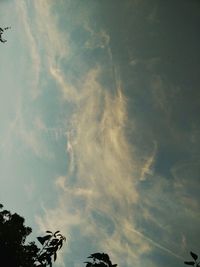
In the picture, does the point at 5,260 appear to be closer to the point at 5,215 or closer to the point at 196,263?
the point at 5,215

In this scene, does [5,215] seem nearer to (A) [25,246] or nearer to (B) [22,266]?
(A) [25,246]

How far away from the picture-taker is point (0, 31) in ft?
76.5

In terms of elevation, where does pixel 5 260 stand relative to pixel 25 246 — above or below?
below

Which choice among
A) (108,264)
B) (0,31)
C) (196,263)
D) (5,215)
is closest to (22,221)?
(5,215)

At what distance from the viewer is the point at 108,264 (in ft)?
41.6

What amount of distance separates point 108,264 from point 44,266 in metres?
7.42

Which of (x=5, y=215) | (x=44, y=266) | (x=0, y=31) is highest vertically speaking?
(x=0, y=31)

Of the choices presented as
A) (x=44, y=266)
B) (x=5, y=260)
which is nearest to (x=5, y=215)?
(x=5, y=260)

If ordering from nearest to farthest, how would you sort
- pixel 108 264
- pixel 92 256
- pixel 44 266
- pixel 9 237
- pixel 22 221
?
1. pixel 92 256
2. pixel 108 264
3. pixel 44 266
4. pixel 9 237
5. pixel 22 221

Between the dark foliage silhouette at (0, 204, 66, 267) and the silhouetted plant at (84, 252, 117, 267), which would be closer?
the silhouetted plant at (84, 252, 117, 267)

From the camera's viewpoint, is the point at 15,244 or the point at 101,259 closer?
the point at 101,259

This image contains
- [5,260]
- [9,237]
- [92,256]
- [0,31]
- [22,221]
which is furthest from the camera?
[22,221]

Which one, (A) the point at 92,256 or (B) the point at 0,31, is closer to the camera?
(A) the point at 92,256

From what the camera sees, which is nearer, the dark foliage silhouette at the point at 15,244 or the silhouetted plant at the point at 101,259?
the silhouetted plant at the point at 101,259
